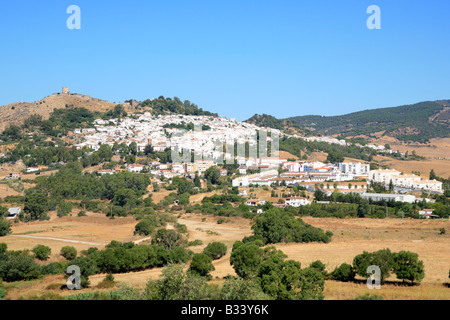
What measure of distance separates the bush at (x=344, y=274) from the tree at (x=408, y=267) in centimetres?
159

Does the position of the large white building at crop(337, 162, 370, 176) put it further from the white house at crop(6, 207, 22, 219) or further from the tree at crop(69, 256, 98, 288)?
the tree at crop(69, 256, 98, 288)

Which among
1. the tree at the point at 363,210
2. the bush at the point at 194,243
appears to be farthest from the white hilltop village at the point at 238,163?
the bush at the point at 194,243

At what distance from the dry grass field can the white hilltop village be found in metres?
9.06

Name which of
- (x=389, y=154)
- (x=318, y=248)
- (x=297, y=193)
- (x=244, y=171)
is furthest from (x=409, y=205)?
(x=389, y=154)

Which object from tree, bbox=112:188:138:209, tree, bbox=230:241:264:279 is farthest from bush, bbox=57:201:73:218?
tree, bbox=230:241:264:279

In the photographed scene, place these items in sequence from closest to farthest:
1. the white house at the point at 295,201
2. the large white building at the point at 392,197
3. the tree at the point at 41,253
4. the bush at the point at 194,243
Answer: the tree at the point at 41,253 < the bush at the point at 194,243 < the white house at the point at 295,201 < the large white building at the point at 392,197

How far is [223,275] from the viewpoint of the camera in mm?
19172

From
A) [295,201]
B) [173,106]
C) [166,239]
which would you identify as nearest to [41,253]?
[166,239]

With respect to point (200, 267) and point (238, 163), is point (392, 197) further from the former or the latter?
point (200, 267)

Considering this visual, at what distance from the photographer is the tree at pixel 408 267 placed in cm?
1662

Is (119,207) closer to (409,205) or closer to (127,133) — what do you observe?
(409,205)

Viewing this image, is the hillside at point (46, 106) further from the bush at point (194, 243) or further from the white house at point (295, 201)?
the bush at point (194, 243)

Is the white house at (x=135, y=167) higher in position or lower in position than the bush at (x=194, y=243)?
higher

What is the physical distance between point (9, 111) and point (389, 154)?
246 ft
